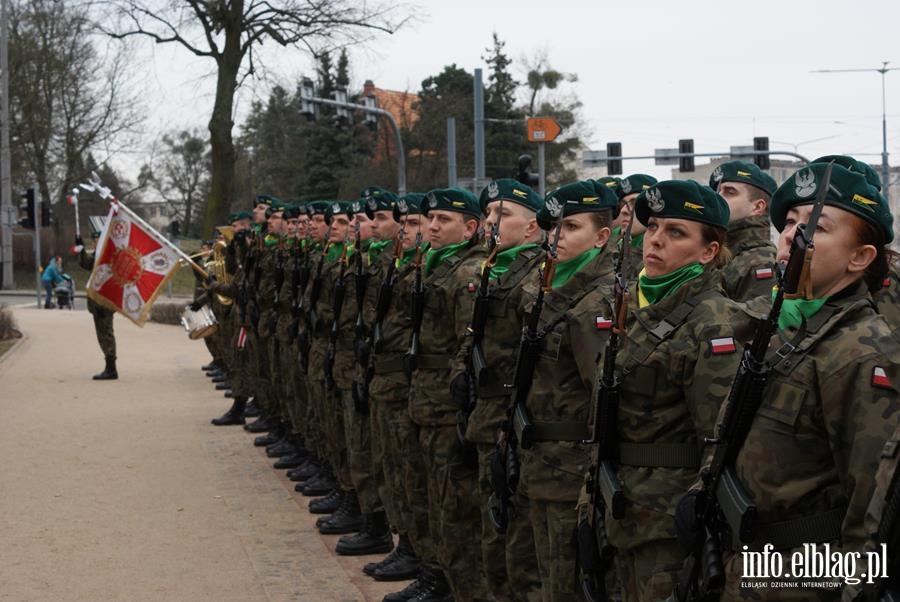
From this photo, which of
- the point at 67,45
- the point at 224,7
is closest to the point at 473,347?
the point at 224,7

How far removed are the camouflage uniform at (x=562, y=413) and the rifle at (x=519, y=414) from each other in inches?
1.2

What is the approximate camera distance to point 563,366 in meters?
4.70

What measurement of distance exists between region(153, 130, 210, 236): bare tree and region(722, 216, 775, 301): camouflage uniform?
7430 centimetres

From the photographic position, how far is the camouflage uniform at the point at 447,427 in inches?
242

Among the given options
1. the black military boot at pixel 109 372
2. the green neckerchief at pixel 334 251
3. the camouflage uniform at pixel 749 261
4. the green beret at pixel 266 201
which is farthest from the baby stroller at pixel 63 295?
the camouflage uniform at pixel 749 261

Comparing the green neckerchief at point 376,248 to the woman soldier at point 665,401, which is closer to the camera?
the woman soldier at point 665,401

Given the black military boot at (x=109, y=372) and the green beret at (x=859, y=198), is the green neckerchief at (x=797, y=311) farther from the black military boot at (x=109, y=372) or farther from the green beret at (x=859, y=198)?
the black military boot at (x=109, y=372)

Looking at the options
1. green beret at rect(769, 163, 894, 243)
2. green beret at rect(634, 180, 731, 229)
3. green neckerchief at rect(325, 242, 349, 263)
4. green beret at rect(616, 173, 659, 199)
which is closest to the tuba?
green neckerchief at rect(325, 242, 349, 263)

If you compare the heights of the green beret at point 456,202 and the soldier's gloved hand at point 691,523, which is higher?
the green beret at point 456,202

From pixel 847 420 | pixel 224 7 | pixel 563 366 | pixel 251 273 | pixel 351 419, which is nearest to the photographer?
pixel 847 420

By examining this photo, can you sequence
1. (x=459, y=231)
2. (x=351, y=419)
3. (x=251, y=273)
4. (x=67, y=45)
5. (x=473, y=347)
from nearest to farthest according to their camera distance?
(x=473, y=347) → (x=459, y=231) → (x=351, y=419) → (x=251, y=273) → (x=67, y=45)

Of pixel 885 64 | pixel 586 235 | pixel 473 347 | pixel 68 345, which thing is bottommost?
pixel 68 345

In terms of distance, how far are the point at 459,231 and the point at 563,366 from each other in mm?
2167

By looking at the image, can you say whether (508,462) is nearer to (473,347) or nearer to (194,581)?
(473,347)
